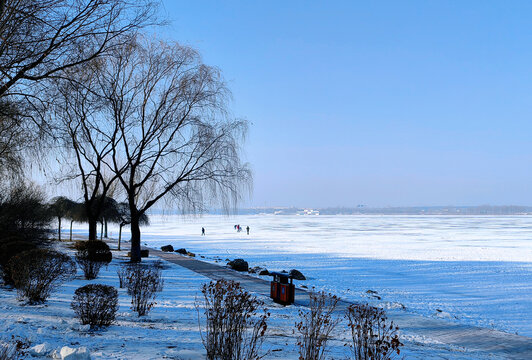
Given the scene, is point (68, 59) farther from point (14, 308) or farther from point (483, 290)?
point (483, 290)

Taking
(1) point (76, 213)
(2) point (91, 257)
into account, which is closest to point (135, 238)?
(2) point (91, 257)

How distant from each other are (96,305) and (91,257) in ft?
26.8

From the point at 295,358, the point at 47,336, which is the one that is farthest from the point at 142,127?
the point at 295,358

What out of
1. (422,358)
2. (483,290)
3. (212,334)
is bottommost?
(483,290)

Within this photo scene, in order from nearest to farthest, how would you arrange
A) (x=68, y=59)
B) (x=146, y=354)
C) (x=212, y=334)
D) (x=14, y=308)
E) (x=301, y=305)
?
1. (x=212, y=334)
2. (x=146, y=354)
3. (x=68, y=59)
4. (x=14, y=308)
5. (x=301, y=305)

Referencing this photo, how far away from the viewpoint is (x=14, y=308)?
856 cm

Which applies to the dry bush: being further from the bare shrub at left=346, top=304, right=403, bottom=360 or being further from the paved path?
the bare shrub at left=346, top=304, right=403, bottom=360

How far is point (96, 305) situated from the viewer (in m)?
7.60

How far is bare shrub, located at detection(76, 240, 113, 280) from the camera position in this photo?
14.5 meters

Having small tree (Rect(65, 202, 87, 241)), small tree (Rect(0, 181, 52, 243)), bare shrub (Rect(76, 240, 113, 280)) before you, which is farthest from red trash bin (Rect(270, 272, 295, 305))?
small tree (Rect(65, 202, 87, 241))

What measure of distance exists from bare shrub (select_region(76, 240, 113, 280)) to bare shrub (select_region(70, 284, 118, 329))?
7186 millimetres

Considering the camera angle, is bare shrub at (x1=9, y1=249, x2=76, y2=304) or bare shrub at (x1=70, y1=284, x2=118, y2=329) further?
bare shrub at (x1=9, y1=249, x2=76, y2=304)

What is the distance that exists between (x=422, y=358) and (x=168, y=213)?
577 inches

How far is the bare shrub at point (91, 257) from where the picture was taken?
14.5m
